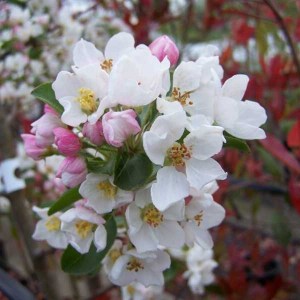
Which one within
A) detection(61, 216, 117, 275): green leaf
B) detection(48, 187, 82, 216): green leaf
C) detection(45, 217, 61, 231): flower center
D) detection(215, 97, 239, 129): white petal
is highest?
detection(215, 97, 239, 129): white petal

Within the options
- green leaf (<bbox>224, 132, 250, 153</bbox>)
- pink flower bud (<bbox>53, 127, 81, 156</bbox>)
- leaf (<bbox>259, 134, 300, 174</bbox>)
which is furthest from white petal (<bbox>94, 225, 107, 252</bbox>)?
leaf (<bbox>259, 134, 300, 174</bbox>)

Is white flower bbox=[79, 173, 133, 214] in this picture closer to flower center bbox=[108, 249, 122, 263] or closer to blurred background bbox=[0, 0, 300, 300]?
flower center bbox=[108, 249, 122, 263]

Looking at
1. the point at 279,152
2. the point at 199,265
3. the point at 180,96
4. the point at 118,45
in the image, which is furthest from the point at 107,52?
the point at 199,265

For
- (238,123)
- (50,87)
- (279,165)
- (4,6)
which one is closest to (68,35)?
(4,6)

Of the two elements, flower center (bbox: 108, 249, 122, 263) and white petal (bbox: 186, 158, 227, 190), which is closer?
white petal (bbox: 186, 158, 227, 190)

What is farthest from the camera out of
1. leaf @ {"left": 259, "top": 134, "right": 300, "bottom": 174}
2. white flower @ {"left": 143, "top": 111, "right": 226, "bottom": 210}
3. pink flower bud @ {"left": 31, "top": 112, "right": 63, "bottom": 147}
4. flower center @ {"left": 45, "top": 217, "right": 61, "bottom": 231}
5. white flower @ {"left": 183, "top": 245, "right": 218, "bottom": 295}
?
white flower @ {"left": 183, "top": 245, "right": 218, "bottom": 295}

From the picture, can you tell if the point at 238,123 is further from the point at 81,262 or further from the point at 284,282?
the point at 284,282

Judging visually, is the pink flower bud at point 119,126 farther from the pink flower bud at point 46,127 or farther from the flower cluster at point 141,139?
the pink flower bud at point 46,127
